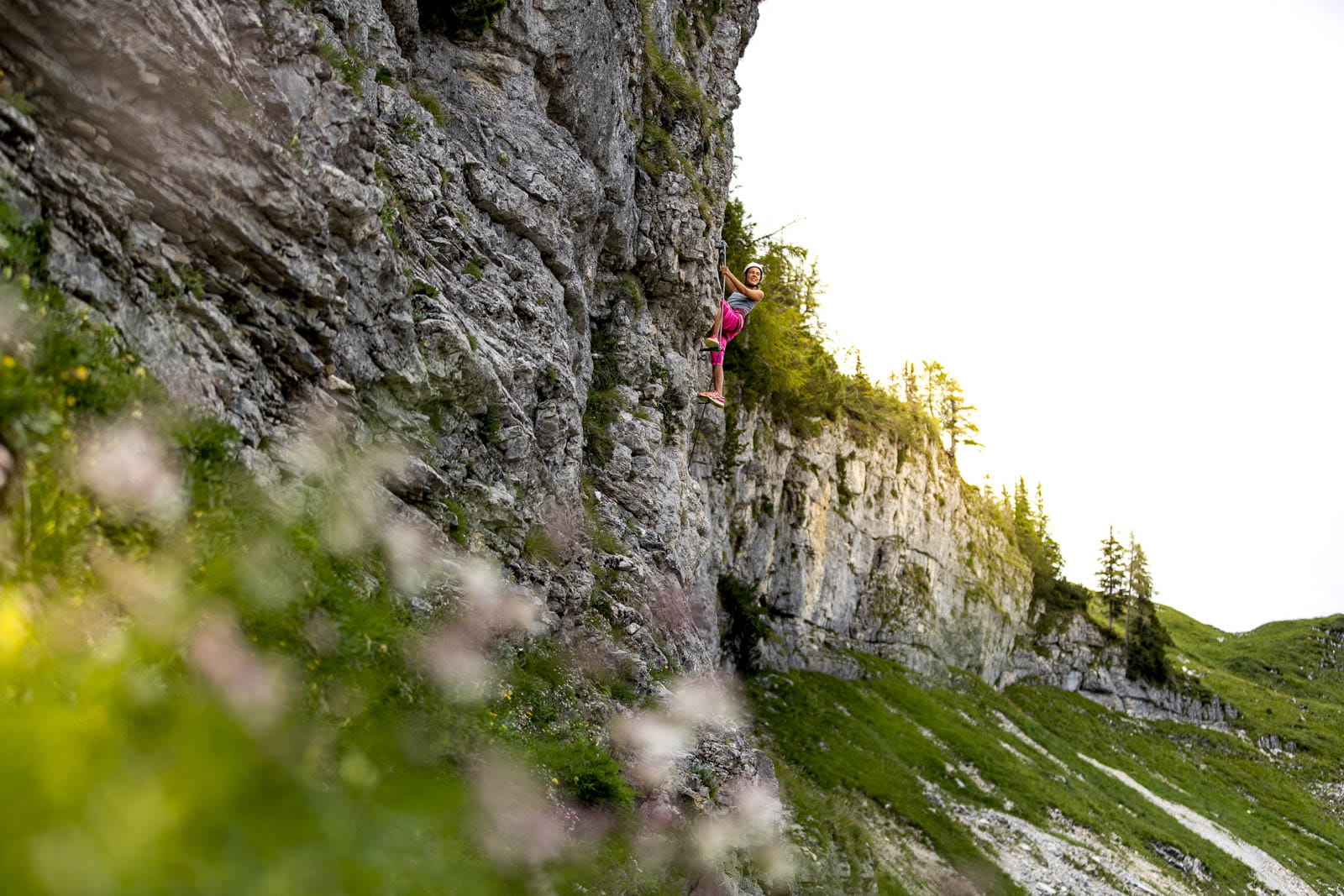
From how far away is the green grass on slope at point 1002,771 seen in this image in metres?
34.8

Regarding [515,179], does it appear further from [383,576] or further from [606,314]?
[383,576]

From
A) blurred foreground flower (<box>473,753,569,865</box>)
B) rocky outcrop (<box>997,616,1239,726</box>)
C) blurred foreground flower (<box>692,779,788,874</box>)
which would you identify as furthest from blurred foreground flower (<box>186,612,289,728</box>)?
rocky outcrop (<box>997,616,1239,726</box>)

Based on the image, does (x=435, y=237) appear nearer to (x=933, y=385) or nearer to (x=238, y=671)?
(x=238, y=671)

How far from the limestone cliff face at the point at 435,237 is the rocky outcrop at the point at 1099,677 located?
62181 millimetres

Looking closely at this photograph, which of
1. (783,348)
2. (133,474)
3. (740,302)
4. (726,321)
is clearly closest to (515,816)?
(133,474)

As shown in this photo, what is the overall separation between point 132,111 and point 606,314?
15.7 metres

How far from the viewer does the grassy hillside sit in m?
30.5

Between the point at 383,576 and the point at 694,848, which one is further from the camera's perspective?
the point at 694,848

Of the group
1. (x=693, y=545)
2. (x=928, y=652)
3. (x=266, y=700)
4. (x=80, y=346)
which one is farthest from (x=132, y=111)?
(x=928, y=652)

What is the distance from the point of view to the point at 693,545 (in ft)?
82.4

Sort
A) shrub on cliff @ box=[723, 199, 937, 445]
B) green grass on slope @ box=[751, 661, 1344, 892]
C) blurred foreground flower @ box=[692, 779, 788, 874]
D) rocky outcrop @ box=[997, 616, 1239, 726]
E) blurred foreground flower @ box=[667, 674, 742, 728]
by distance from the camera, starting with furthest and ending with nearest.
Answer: rocky outcrop @ box=[997, 616, 1239, 726] < shrub on cliff @ box=[723, 199, 937, 445] < green grass on slope @ box=[751, 661, 1344, 892] < blurred foreground flower @ box=[667, 674, 742, 728] < blurred foreground flower @ box=[692, 779, 788, 874]

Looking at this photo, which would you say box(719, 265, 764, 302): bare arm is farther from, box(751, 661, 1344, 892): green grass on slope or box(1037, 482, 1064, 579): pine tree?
box(1037, 482, 1064, 579): pine tree

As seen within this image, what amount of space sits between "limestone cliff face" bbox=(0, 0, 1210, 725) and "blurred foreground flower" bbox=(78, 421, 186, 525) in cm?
108

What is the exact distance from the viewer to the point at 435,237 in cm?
1459
